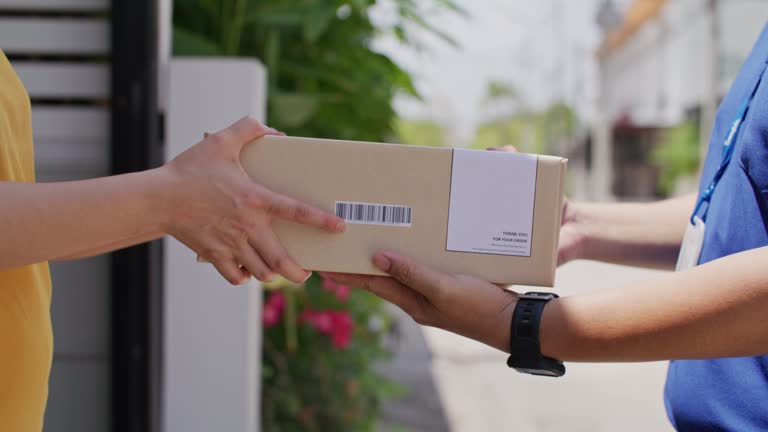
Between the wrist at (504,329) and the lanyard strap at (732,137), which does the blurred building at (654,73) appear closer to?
the lanyard strap at (732,137)

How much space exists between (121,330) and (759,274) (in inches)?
66.5

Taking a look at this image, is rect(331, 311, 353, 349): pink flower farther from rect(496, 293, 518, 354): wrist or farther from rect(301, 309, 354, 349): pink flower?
rect(496, 293, 518, 354): wrist

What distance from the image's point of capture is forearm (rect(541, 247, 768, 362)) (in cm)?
114

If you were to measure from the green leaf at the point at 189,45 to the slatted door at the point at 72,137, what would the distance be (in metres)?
0.44

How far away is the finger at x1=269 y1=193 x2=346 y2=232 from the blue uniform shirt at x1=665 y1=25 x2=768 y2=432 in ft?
2.03

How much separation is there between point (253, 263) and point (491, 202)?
0.40m

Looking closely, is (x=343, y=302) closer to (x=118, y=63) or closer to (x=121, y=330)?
(x=121, y=330)

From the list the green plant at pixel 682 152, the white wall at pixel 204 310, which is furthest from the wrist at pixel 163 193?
the green plant at pixel 682 152

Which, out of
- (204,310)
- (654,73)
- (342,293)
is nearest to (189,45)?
(204,310)

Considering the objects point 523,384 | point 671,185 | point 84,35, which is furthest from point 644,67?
point 84,35

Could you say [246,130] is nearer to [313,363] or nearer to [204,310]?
[204,310]

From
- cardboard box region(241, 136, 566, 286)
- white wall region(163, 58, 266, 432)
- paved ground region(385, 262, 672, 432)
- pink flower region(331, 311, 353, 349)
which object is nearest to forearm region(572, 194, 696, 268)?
cardboard box region(241, 136, 566, 286)

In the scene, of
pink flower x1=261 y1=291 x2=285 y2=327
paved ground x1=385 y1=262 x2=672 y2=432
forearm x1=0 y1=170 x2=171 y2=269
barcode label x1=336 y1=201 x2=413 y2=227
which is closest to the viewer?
forearm x1=0 y1=170 x2=171 y2=269

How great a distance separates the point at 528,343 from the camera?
1.26 meters
